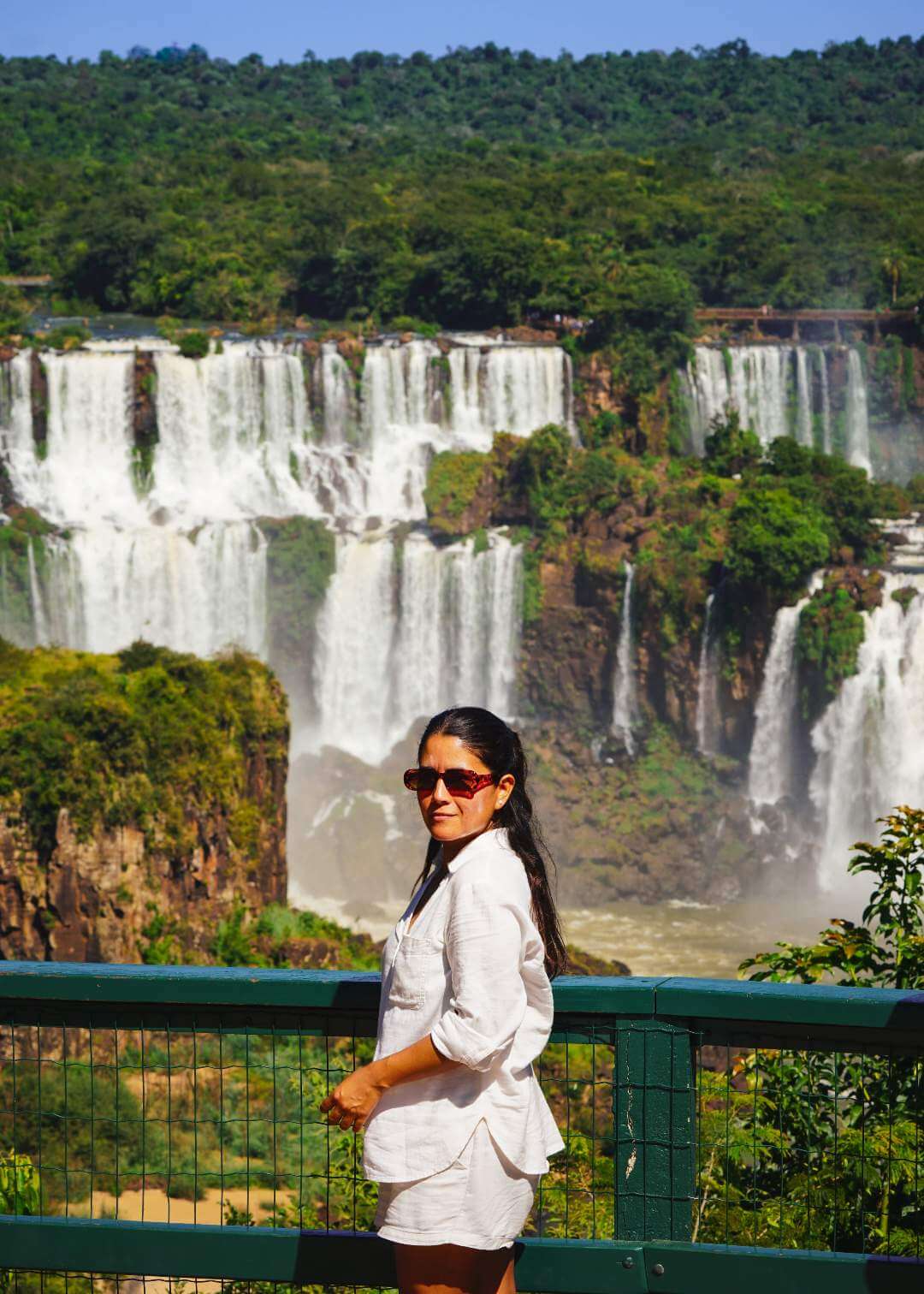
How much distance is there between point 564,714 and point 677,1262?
3805 centimetres

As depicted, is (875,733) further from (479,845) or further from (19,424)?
(479,845)

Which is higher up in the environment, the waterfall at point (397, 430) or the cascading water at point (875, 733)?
the waterfall at point (397, 430)

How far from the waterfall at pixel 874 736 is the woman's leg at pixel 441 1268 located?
3463cm

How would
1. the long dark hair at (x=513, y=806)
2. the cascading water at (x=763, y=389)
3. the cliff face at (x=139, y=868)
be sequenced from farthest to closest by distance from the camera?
the cascading water at (x=763, y=389), the cliff face at (x=139, y=868), the long dark hair at (x=513, y=806)

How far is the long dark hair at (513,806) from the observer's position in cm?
442

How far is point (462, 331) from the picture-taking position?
50.7 m

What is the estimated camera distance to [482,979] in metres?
4.12

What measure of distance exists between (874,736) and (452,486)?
11.0m

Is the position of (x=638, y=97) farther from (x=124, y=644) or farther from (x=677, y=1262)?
(x=677, y=1262)

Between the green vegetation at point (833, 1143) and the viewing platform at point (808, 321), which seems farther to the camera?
the viewing platform at point (808, 321)

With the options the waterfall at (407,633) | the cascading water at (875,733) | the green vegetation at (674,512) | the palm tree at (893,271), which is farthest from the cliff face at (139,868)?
the palm tree at (893,271)

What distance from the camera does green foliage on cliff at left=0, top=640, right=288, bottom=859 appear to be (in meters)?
23.8

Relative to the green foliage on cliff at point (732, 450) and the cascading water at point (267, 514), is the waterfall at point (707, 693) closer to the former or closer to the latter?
the cascading water at point (267, 514)

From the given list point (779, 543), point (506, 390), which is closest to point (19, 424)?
point (506, 390)
